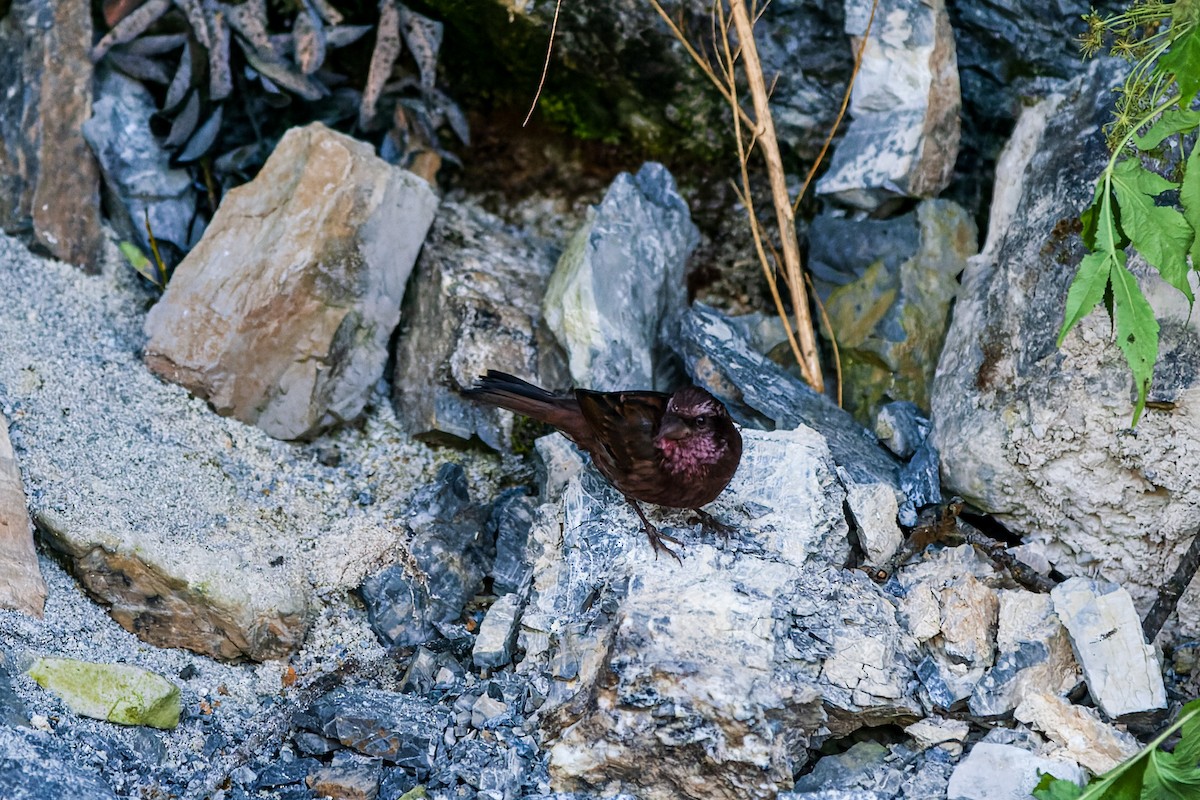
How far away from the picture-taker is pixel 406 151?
193 inches

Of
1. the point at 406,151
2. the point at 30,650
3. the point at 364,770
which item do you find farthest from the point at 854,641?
the point at 406,151

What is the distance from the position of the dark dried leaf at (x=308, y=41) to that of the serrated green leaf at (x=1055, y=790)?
3.64 meters

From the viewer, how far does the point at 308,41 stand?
15.4ft

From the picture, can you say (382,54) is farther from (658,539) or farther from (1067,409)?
(1067,409)

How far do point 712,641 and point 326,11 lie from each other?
3.11m

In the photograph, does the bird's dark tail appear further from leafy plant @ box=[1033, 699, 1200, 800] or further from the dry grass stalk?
leafy plant @ box=[1033, 699, 1200, 800]

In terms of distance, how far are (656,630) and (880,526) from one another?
0.92 meters

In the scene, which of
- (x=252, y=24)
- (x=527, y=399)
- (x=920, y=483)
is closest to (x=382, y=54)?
(x=252, y=24)

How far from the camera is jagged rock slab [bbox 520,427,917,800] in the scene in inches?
119

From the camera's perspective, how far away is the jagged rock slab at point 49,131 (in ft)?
14.7

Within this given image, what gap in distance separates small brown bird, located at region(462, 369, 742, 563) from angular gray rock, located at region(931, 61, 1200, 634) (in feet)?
2.96

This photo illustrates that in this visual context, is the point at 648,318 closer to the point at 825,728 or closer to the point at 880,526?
the point at 880,526

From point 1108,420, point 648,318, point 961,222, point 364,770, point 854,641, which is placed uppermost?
point 961,222

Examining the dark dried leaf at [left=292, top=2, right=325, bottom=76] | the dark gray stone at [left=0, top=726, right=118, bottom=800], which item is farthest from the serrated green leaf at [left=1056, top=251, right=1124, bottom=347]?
the dark dried leaf at [left=292, top=2, right=325, bottom=76]
